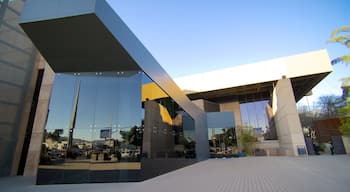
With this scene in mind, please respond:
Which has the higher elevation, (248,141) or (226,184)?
(248,141)

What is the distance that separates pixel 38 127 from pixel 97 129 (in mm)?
5122

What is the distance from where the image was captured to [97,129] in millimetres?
6707

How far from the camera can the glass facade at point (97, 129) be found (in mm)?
6223

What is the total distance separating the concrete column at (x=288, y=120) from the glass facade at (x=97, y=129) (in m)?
17.4

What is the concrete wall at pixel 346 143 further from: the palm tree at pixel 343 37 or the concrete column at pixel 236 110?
the palm tree at pixel 343 37

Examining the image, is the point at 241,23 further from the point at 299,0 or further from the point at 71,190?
the point at 71,190

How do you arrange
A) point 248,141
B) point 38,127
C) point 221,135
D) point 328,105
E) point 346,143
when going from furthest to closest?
point 328,105, point 248,141, point 221,135, point 346,143, point 38,127

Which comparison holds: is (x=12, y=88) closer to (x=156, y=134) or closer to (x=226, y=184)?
(x=156, y=134)

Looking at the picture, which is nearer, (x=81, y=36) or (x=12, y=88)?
(x=81, y=36)

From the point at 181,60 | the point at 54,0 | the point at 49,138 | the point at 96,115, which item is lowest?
the point at 49,138

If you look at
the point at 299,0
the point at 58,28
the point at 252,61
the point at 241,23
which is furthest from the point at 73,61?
the point at 252,61

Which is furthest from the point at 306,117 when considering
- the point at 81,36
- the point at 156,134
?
the point at 81,36

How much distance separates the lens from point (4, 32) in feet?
27.5

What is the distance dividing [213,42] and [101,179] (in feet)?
47.8
